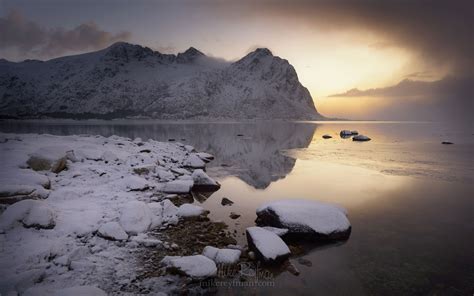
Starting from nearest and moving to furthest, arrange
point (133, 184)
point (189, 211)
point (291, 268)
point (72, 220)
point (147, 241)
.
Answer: point (291, 268)
point (147, 241)
point (72, 220)
point (189, 211)
point (133, 184)

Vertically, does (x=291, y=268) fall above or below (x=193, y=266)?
below

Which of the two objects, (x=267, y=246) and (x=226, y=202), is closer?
(x=267, y=246)

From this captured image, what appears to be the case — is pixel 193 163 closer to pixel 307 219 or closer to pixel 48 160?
pixel 48 160

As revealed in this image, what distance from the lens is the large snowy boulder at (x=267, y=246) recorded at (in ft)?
22.2

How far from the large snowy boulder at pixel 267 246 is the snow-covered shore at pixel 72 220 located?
7.96 ft

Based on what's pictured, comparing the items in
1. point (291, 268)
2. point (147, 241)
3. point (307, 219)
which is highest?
point (307, 219)

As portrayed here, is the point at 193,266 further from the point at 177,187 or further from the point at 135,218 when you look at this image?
the point at 177,187

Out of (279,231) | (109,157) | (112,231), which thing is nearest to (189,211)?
(112,231)

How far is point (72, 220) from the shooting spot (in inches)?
299

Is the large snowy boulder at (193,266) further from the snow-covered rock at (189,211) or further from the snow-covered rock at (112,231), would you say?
the snow-covered rock at (189,211)

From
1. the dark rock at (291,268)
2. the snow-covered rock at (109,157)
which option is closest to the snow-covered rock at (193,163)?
the snow-covered rock at (109,157)

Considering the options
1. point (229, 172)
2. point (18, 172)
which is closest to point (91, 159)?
point (18, 172)

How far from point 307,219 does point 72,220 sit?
7041mm

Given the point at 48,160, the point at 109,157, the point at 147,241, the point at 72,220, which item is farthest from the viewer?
the point at 109,157
